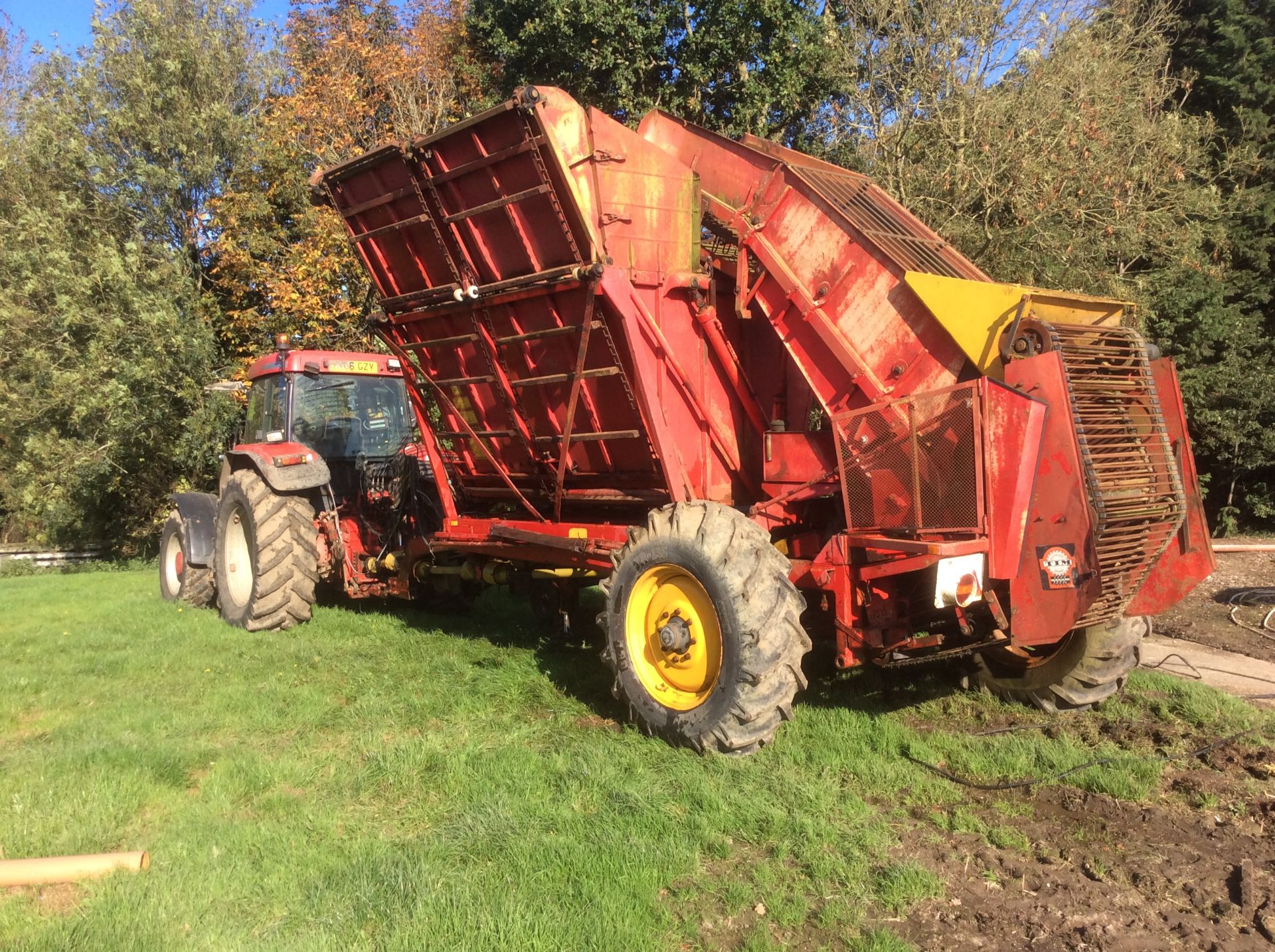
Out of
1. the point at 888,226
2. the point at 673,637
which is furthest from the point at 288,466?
the point at 888,226

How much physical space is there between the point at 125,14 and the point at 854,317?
59.5ft

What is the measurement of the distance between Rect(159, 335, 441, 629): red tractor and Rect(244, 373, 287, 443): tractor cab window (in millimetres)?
14

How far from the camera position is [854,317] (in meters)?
4.68

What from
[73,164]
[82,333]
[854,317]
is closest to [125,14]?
[73,164]

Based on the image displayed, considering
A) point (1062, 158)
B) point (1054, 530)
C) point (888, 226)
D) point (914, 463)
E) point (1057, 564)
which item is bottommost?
point (1057, 564)

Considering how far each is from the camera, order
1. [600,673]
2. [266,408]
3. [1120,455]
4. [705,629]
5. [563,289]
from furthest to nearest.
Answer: [266,408] → [600,673] → [563,289] → [705,629] → [1120,455]

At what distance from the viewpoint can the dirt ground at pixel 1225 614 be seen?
7.07 metres

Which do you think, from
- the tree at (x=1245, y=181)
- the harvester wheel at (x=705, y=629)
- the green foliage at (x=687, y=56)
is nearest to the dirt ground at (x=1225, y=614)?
the harvester wheel at (x=705, y=629)

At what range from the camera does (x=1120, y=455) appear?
4195 millimetres

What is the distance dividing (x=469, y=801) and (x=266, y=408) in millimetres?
6035

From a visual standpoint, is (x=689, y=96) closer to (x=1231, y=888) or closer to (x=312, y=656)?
(x=312, y=656)

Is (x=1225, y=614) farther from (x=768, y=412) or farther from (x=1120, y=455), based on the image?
(x=768, y=412)

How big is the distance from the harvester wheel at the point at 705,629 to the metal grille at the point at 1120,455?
1479 mm

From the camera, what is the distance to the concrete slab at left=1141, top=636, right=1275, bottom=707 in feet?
18.9
